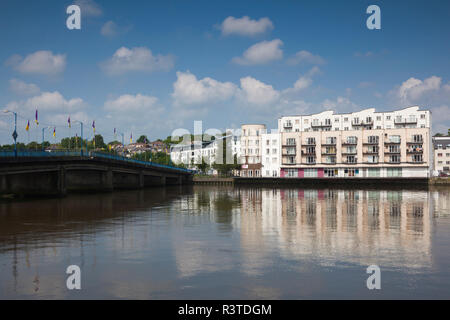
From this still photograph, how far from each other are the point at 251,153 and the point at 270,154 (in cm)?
854

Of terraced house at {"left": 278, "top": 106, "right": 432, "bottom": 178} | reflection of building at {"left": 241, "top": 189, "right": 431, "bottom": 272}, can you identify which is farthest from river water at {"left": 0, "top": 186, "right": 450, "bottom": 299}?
terraced house at {"left": 278, "top": 106, "right": 432, "bottom": 178}

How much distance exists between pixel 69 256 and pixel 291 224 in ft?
60.4

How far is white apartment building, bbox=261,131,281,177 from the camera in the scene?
15500cm

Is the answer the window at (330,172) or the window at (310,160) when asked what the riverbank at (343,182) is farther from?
the window at (310,160)

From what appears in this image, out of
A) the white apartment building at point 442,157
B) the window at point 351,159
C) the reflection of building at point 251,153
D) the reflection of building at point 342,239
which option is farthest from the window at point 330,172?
the reflection of building at point 342,239

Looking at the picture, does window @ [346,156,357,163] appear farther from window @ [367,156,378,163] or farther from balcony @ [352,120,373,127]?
balcony @ [352,120,373,127]

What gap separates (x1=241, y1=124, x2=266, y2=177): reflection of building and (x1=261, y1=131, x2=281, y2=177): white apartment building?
202cm

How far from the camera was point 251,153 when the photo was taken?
16100cm

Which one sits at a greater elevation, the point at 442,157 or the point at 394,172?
the point at 442,157

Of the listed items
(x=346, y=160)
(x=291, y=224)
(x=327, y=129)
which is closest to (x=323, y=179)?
(x=346, y=160)

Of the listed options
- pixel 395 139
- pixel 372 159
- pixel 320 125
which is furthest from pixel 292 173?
pixel 395 139

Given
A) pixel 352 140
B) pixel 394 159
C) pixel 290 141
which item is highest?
pixel 290 141

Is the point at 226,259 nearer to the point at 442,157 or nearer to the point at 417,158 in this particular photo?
the point at 417,158

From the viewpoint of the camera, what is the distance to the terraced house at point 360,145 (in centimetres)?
13862
